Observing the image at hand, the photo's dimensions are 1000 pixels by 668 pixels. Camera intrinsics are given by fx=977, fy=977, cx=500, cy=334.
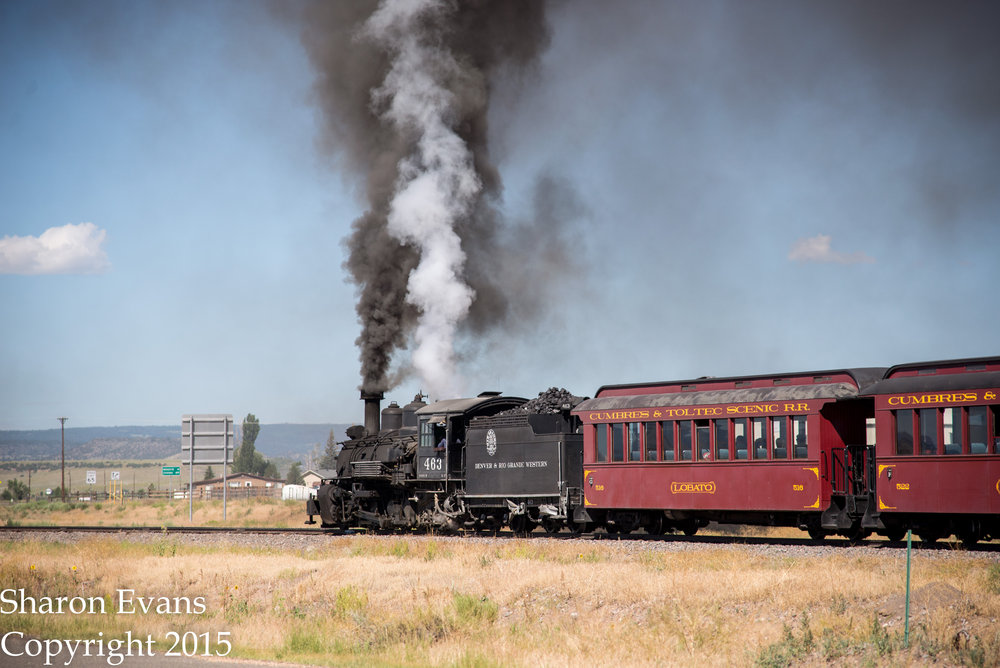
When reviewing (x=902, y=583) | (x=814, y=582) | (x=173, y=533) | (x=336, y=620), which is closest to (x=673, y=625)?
(x=814, y=582)

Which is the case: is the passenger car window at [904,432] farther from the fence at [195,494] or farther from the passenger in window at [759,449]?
the fence at [195,494]

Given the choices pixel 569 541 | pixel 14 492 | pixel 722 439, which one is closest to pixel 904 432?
pixel 722 439

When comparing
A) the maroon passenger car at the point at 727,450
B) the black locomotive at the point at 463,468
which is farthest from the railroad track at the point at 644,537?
the black locomotive at the point at 463,468

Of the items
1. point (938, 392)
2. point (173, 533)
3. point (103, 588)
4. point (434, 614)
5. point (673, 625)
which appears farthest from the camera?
point (173, 533)

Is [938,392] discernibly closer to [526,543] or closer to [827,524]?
[827,524]

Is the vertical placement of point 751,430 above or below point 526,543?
above

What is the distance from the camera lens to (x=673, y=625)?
1470cm

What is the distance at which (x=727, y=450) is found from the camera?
73.2ft

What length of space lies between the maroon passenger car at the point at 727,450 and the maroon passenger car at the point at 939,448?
2.68 feet

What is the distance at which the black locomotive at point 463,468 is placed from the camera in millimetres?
25734

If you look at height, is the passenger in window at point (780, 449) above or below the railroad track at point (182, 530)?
above

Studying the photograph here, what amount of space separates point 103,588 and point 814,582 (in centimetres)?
1446

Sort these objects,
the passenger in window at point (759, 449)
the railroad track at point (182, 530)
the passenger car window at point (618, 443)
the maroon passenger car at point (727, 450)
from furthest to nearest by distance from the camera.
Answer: the railroad track at point (182, 530) < the passenger car window at point (618, 443) < the passenger in window at point (759, 449) < the maroon passenger car at point (727, 450)

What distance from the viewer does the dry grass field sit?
1335 centimetres
